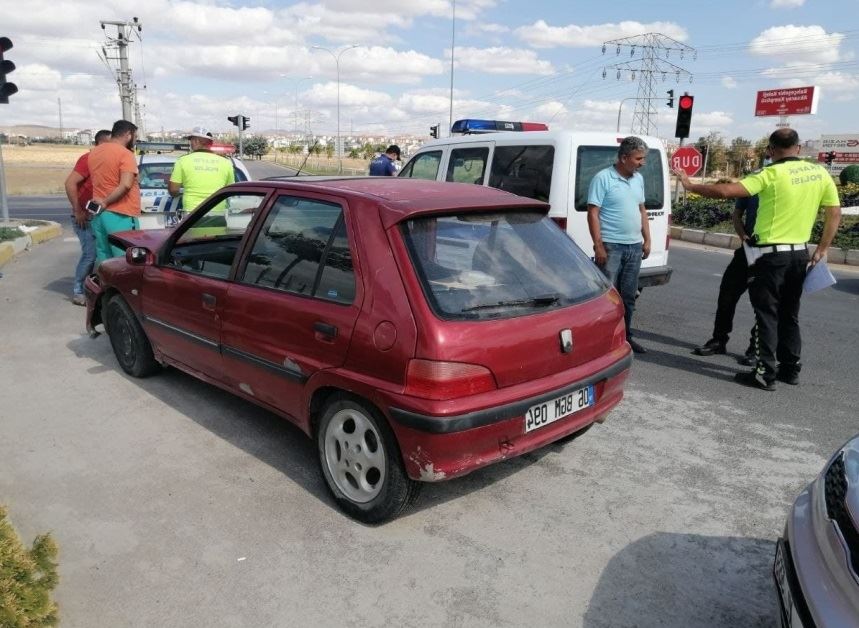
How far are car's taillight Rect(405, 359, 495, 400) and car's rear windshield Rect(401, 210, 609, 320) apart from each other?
0.22 m

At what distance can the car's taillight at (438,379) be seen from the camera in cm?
288

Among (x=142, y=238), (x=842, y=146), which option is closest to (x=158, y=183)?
(x=142, y=238)

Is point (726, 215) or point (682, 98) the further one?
point (726, 215)

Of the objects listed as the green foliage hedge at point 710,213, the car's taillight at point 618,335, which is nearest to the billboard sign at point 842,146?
the green foliage hedge at point 710,213

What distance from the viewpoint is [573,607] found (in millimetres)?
2688

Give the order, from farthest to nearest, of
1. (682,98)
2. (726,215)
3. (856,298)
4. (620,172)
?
(726,215), (682,98), (856,298), (620,172)

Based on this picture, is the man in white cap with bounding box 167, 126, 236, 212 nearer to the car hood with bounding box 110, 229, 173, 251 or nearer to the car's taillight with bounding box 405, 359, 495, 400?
the car hood with bounding box 110, 229, 173, 251

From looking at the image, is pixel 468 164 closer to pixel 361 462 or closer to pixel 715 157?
pixel 361 462

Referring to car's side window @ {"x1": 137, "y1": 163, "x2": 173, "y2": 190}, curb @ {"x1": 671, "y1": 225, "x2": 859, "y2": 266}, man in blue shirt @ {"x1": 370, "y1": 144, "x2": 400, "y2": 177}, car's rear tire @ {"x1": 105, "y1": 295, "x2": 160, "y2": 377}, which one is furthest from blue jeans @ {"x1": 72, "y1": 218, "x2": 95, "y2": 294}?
curb @ {"x1": 671, "y1": 225, "x2": 859, "y2": 266}

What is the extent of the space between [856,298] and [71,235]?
47.4ft

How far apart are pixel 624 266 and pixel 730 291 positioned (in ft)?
3.40

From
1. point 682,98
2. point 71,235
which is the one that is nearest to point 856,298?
point 682,98

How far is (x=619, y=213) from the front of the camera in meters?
5.67

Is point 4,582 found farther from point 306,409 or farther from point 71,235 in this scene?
point 71,235
